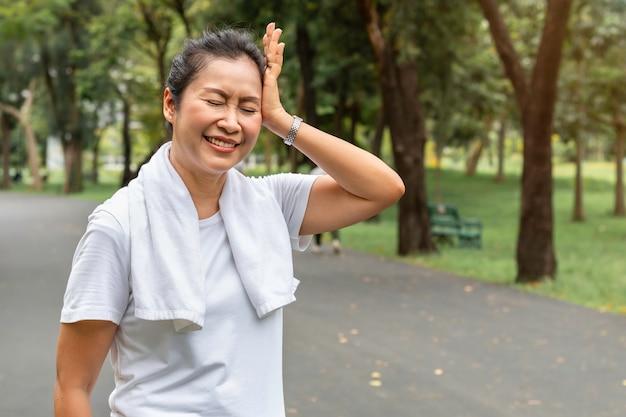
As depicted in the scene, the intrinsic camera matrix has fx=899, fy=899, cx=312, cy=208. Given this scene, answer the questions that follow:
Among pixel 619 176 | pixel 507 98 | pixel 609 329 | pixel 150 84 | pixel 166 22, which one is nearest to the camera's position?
pixel 609 329

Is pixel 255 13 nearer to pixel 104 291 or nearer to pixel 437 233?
pixel 437 233

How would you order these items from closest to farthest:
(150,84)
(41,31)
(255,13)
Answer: (41,31) < (255,13) < (150,84)

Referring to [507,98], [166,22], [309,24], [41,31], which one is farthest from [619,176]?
[41,31]

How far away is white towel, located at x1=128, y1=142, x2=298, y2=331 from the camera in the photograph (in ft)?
6.64

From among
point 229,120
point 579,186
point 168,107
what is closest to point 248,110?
point 229,120

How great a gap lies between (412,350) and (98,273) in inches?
278

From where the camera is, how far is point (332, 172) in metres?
2.43

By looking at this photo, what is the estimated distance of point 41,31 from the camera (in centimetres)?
1498

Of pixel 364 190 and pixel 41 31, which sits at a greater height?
pixel 41 31

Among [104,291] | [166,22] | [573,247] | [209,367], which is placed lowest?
[573,247]

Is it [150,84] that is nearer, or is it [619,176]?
[619,176]

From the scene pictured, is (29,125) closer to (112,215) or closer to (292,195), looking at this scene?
(292,195)

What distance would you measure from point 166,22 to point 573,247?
19221 mm

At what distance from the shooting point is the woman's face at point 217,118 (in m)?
2.13
